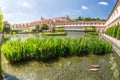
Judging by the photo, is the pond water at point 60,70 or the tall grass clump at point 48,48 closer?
the pond water at point 60,70

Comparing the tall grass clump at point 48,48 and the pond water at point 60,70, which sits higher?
the tall grass clump at point 48,48

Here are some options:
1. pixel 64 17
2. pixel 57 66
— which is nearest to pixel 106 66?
pixel 57 66

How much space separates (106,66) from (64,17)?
A: 453 ft

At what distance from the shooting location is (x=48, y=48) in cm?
1341

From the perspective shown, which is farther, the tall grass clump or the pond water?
the tall grass clump

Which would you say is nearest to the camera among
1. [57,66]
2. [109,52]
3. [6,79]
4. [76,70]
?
[6,79]

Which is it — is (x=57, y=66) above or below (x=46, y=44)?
below

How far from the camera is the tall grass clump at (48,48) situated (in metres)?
12.3

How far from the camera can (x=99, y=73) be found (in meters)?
10.1

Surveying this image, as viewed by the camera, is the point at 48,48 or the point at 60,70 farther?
the point at 48,48

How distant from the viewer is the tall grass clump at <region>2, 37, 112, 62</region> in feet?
40.4

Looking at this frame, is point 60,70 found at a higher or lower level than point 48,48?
lower

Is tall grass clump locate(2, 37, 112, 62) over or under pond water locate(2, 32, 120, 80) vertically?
over

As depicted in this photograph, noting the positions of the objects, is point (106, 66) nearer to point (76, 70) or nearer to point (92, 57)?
point (76, 70)
